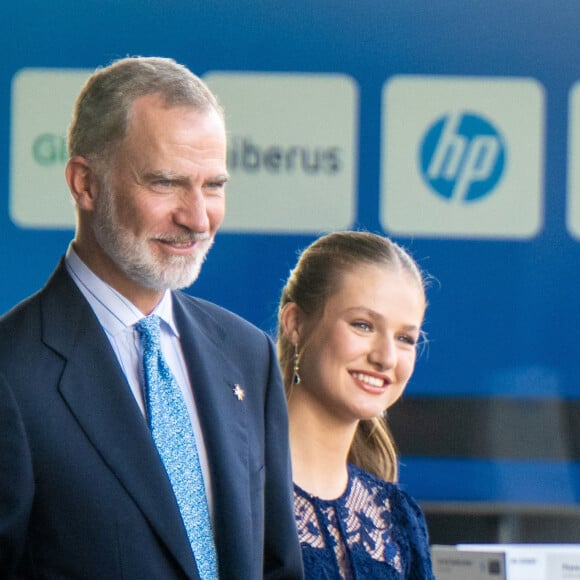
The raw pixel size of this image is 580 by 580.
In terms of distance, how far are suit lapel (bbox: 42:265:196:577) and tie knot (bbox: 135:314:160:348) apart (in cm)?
6

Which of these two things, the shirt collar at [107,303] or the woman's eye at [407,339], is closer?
the shirt collar at [107,303]

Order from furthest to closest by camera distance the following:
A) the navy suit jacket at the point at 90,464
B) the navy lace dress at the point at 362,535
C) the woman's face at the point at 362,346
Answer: the woman's face at the point at 362,346
the navy lace dress at the point at 362,535
the navy suit jacket at the point at 90,464

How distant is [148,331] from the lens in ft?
5.86

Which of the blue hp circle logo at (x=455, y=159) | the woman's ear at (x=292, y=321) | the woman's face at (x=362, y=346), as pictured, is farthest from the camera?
the blue hp circle logo at (x=455, y=159)

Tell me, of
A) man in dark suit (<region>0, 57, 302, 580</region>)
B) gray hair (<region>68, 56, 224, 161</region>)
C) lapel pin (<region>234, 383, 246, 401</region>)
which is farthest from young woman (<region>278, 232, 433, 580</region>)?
gray hair (<region>68, 56, 224, 161</region>)

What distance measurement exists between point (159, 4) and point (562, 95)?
99 centimetres

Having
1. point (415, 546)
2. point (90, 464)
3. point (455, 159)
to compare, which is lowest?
point (415, 546)

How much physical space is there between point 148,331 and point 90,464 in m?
0.22

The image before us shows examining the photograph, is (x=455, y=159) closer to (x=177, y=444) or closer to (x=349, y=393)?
(x=349, y=393)

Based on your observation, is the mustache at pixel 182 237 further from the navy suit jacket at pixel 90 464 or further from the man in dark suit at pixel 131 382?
the navy suit jacket at pixel 90 464

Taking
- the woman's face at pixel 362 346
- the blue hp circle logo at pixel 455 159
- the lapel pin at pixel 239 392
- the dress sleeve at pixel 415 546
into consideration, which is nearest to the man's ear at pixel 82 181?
the lapel pin at pixel 239 392

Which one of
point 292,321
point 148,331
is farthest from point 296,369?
point 148,331

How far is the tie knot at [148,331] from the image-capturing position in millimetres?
1786

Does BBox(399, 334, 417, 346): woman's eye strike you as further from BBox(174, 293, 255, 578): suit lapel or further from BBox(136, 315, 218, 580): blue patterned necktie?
BBox(136, 315, 218, 580): blue patterned necktie
